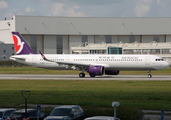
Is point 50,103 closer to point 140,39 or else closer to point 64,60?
point 64,60

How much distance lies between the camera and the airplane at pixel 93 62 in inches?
1945

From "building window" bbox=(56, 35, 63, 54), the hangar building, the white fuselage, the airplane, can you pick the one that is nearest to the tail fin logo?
the airplane

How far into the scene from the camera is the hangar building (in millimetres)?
119125

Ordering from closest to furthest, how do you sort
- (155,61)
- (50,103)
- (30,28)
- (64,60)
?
(50,103), (155,61), (64,60), (30,28)

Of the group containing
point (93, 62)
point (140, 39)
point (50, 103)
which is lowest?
point (50, 103)

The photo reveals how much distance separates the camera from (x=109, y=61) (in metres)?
51.1

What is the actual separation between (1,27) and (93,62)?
91.7m

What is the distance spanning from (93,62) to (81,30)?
70.4m

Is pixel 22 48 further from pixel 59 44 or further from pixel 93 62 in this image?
pixel 59 44

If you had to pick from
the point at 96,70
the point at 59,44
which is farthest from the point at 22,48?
the point at 59,44

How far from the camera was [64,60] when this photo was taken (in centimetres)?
5400

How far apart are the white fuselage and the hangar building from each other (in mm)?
64293

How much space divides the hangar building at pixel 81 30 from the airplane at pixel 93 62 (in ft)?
208

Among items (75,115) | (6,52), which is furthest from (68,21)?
(75,115)
